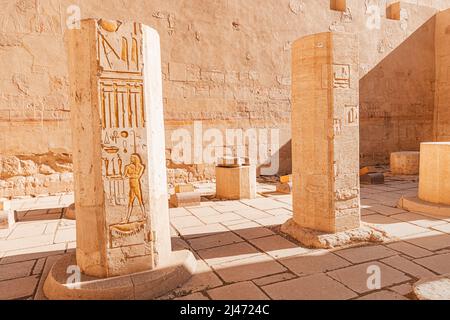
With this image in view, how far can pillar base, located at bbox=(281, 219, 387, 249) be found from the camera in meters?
3.95

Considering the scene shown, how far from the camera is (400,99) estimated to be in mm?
10875

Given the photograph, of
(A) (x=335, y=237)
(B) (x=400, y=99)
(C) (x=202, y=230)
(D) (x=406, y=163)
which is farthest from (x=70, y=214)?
(B) (x=400, y=99)

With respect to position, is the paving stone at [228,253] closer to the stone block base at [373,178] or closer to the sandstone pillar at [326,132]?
the sandstone pillar at [326,132]

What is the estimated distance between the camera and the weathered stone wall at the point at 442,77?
1101 centimetres

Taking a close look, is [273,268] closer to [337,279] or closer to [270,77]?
[337,279]

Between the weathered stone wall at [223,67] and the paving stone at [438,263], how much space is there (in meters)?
5.56

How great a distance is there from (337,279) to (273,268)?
61 cm

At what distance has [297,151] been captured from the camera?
4367 mm

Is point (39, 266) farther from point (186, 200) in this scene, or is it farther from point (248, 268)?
point (186, 200)

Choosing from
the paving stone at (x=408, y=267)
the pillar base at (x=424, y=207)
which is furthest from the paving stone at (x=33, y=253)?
the pillar base at (x=424, y=207)

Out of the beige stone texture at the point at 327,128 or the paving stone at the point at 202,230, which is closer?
the beige stone texture at the point at 327,128

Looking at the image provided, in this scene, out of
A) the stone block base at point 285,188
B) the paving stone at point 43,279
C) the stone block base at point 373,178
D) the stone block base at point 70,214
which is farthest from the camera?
the stone block base at point 373,178

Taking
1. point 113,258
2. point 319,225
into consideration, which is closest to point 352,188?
point 319,225

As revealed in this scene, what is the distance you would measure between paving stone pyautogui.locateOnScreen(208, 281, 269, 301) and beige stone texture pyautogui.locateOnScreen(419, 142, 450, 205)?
3.82 metres
